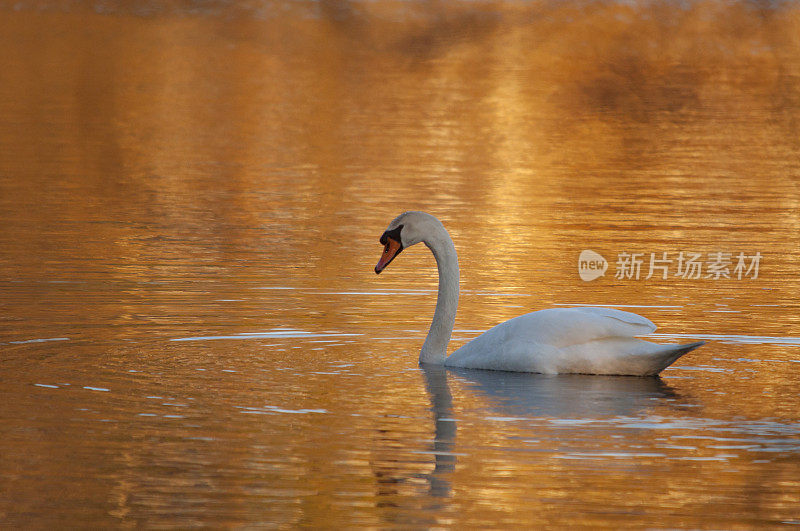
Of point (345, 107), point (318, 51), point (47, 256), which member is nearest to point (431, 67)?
point (318, 51)

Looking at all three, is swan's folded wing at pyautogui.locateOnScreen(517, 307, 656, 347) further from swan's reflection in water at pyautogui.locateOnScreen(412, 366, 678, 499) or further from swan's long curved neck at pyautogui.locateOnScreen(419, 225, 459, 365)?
swan's long curved neck at pyautogui.locateOnScreen(419, 225, 459, 365)

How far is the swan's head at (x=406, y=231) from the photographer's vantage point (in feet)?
37.7

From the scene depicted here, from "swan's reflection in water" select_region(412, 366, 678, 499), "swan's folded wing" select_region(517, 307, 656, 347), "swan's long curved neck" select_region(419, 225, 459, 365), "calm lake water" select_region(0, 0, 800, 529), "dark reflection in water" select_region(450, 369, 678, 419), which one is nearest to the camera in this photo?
"calm lake water" select_region(0, 0, 800, 529)

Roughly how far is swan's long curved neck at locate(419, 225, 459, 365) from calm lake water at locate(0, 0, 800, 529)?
12.4 inches

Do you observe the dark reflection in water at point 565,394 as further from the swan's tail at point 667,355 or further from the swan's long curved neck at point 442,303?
the swan's long curved neck at point 442,303

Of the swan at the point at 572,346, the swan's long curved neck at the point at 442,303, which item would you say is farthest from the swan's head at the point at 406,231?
the swan at the point at 572,346

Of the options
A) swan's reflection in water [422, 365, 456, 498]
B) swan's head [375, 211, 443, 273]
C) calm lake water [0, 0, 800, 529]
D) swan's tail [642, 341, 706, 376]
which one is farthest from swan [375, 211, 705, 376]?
swan's head [375, 211, 443, 273]

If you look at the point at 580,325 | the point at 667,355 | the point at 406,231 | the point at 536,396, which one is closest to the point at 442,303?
the point at 406,231

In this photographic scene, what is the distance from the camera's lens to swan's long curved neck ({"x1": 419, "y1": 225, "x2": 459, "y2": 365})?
11234 mm

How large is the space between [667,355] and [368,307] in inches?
143

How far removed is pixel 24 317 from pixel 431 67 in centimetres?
4130

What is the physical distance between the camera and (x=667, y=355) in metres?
10.4

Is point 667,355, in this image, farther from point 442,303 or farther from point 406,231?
point 406,231

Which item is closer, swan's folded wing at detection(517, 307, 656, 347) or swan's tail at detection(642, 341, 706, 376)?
swan's tail at detection(642, 341, 706, 376)
